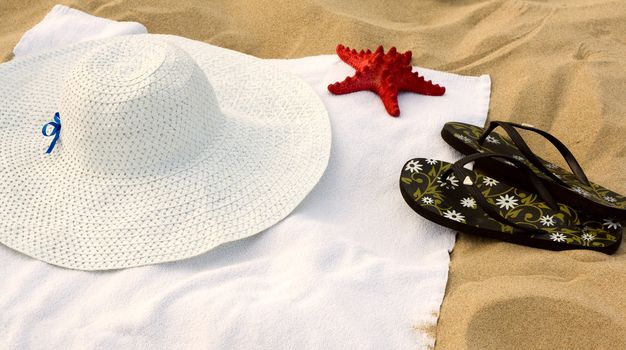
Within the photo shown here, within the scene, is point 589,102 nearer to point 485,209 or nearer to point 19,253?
point 485,209

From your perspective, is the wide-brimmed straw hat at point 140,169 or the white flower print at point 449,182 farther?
the white flower print at point 449,182

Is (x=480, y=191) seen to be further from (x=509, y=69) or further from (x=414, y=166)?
(x=509, y=69)

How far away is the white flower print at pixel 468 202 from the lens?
202 centimetres

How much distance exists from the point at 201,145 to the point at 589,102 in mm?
1479

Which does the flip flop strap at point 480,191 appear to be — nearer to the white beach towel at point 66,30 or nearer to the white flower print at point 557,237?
the white flower print at point 557,237

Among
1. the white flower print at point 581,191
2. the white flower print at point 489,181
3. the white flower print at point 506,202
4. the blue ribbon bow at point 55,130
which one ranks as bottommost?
the white flower print at point 506,202

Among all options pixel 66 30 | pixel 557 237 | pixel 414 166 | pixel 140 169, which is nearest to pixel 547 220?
pixel 557 237

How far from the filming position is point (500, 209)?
201 cm

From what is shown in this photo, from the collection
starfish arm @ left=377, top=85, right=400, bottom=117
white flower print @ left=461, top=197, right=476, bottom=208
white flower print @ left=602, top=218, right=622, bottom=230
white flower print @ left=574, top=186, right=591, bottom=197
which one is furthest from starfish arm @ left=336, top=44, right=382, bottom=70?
white flower print @ left=602, top=218, right=622, bottom=230

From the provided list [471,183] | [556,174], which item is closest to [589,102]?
[556,174]

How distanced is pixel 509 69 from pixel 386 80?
596 millimetres

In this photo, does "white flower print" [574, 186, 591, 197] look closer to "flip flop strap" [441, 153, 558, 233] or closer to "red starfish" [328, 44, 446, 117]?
"flip flop strap" [441, 153, 558, 233]

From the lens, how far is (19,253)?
1.92m

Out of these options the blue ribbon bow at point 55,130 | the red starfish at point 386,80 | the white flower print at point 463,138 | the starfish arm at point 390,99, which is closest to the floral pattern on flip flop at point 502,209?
the white flower print at point 463,138
